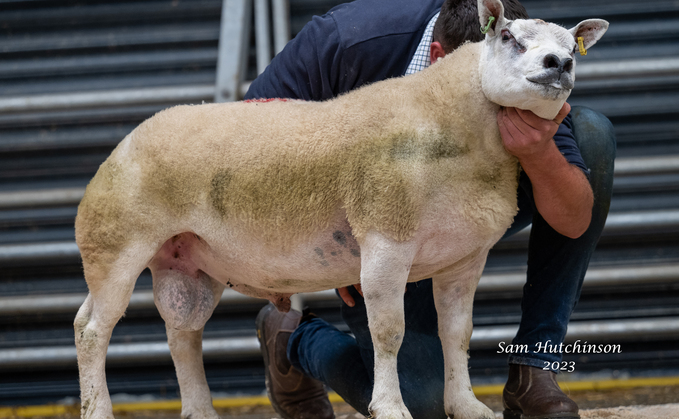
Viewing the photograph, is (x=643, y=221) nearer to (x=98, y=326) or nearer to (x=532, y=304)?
(x=532, y=304)

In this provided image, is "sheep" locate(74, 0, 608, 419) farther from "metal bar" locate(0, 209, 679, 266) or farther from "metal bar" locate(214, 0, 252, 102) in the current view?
"metal bar" locate(0, 209, 679, 266)

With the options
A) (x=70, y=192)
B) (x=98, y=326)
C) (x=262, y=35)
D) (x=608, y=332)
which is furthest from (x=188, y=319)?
(x=608, y=332)

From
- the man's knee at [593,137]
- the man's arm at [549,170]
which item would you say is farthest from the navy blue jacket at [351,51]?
the man's arm at [549,170]

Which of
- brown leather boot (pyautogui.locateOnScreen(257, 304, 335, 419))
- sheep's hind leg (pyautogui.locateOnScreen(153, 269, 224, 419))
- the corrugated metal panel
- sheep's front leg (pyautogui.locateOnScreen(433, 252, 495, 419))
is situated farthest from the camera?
the corrugated metal panel

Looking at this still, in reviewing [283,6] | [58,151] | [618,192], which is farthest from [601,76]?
[58,151]

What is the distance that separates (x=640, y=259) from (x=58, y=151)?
2716 mm

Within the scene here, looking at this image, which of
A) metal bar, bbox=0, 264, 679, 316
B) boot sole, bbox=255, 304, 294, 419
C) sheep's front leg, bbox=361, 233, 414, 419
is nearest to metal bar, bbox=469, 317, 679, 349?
metal bar, bbox=0, 264, 679, 316

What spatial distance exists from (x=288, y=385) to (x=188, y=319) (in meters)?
0.67

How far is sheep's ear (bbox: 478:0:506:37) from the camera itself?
117cm

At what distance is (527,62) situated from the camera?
3.65 feet

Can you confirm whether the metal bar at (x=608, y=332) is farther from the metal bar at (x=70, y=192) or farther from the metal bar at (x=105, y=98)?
the metal bar at (x=105, y=98)

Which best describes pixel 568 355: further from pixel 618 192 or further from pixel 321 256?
pixel 321 256

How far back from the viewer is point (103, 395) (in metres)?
1.51

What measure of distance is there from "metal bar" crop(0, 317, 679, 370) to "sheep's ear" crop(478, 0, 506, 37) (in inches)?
66.7
